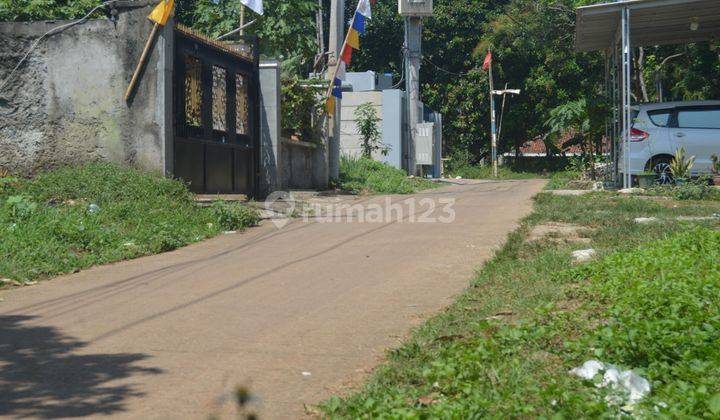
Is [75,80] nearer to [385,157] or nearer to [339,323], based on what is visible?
[339,323]

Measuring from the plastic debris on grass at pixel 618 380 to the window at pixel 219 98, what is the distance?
36.1 feet

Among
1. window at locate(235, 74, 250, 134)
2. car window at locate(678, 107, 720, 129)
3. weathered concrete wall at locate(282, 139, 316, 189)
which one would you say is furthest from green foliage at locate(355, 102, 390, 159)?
car window at locate(678, 107, 720, 129)

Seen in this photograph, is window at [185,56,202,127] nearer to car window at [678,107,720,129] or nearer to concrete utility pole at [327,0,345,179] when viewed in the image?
concrete utility pole at [327,0,345,179]

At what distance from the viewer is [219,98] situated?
1445 cm

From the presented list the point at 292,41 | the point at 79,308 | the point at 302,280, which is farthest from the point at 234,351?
the point at 292,41

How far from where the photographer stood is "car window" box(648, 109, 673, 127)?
49.7 feet

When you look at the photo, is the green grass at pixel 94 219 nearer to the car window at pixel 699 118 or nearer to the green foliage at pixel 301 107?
the green foliage at pixel 301 107

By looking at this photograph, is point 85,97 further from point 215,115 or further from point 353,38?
point 353,38

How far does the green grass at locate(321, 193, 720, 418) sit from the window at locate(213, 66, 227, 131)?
8215mm

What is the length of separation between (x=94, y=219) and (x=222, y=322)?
4734 mm

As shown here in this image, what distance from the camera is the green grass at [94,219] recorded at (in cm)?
849

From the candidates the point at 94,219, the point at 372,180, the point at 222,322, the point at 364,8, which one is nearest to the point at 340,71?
the point at 364,8

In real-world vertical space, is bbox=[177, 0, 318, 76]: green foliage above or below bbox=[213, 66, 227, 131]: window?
above

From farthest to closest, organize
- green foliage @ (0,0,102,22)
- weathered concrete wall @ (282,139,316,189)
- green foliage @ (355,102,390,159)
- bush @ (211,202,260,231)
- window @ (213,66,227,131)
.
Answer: green foliage @ (355,102,390,159) → green foliage @ (0,0,102,22) → weathered concrete wall @ (282,139,316,189) → window @ (213,66,227,131) → bush @ (211,202,260,231)
